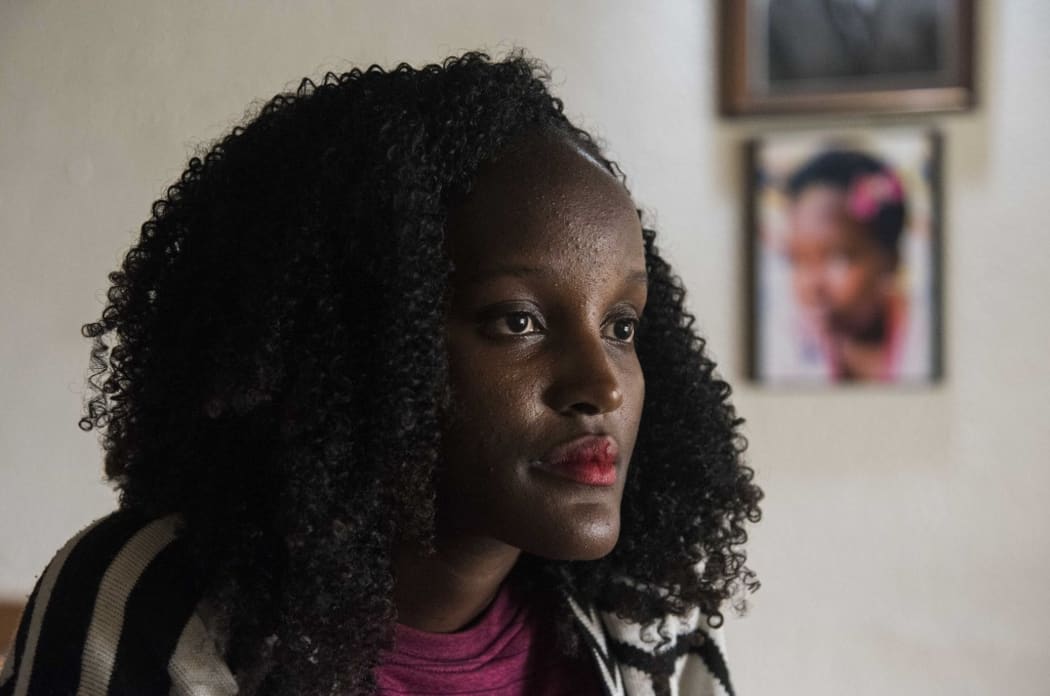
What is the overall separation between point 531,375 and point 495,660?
32 centimetres

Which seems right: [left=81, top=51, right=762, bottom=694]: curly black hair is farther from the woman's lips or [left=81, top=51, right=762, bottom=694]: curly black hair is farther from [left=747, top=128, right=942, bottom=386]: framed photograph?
[left=747, top=128, right=942, bottom=386]: framed photograph

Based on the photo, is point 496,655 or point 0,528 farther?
point 0,528

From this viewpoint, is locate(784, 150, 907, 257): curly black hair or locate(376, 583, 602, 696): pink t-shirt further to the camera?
locate(784, 150, 907, 257): curly black hair

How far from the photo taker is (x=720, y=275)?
1.71 m

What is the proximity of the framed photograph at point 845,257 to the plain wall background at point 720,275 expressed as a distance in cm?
3

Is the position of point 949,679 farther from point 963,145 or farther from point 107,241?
point 107,241

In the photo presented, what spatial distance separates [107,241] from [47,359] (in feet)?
0.71

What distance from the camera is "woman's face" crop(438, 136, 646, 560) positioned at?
80cm

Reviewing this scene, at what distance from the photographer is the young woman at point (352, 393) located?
2.58ft

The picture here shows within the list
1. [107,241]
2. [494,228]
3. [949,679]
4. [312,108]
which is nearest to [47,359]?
[107,241]

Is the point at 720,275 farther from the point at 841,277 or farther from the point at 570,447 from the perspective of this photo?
the point at 570,447

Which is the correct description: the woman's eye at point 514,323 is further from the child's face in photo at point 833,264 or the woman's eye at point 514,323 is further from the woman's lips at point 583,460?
the child's face in photo at point 833,264

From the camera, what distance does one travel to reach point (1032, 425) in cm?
167

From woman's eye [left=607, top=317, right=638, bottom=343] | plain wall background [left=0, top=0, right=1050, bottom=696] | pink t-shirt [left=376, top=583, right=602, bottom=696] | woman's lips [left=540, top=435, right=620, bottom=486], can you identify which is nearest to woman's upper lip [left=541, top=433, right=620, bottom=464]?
woman's lips [left=540, top=435, right=620, bottom=486]
